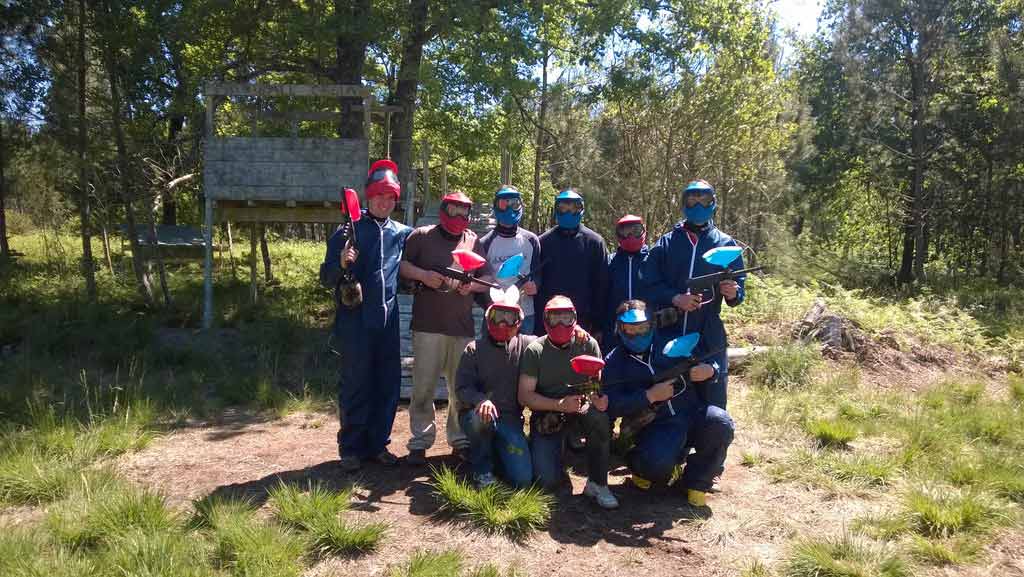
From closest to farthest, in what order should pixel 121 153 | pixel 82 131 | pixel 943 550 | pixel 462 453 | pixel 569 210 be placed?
pixel 943 550, pixel 462 453, pixel 569 210, pixel 82 131, pixel 121 153

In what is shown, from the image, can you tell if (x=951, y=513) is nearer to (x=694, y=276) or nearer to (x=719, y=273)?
(x=719, y=273)

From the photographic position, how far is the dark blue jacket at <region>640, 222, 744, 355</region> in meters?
5.20

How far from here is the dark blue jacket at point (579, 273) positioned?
5.73 meters

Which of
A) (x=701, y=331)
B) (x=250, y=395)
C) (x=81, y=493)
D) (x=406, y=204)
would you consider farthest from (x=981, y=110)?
(x=81, y=493)

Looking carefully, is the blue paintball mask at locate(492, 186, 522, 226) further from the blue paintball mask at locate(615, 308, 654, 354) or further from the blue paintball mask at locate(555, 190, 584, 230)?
the blue paintball mask at locate(615, 308, 654, 354)

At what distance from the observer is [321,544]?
392 centimetres

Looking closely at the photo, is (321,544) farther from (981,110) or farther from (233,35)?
(981,110)

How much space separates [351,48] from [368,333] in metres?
9.12

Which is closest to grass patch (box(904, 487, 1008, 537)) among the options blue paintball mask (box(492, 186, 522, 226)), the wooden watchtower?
blue paintball mask (box(492, 186, 522, 226))

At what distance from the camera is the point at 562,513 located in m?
4.58

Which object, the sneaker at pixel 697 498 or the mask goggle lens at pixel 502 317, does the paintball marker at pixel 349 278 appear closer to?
the mask goggle lens at pixel 502 317

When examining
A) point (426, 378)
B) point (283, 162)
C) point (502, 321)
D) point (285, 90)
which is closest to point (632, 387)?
point (502, 321)

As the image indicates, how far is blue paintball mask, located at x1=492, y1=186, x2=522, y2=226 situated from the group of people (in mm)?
11

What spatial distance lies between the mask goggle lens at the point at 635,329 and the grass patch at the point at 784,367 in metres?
3.68
